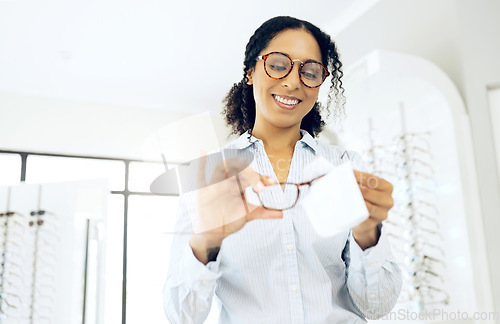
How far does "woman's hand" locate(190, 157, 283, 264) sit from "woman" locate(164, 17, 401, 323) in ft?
0.09

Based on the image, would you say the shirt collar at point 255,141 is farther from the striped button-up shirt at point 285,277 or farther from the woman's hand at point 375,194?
the woman's hand at point 375,194

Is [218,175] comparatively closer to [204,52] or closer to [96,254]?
[204,52]

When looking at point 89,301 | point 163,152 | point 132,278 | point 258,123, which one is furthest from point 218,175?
point 132,278

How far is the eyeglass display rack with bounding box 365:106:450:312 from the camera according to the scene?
1.31 metres

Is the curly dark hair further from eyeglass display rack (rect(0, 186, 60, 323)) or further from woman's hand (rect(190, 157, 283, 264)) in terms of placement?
eyeglass display rack (rect(0, 186, 60, 323))

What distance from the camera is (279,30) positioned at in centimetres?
50

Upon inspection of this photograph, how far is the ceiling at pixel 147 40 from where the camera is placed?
180 centimetres

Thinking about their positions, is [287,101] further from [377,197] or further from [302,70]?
[377,197]

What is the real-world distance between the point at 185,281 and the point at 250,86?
25cm

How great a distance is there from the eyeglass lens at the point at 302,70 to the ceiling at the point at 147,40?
1.17 metres

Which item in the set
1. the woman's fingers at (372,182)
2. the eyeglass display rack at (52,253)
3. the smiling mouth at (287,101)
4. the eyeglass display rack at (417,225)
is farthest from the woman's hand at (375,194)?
the eyeglass display rack at (52,253)

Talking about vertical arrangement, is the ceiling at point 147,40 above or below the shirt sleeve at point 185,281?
above

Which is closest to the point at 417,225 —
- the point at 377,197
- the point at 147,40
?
the point at 377,197

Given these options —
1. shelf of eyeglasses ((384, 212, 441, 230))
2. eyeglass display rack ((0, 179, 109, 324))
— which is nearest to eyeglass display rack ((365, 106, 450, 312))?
shelf of eyeglasses ((384, 212, 441, 230))
